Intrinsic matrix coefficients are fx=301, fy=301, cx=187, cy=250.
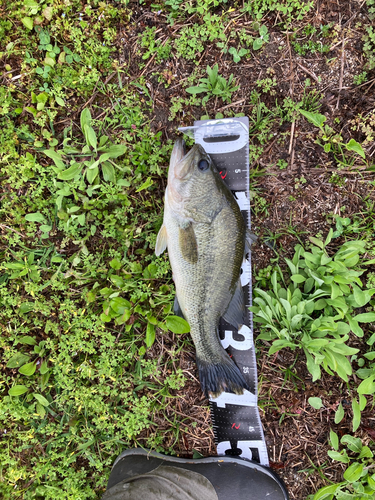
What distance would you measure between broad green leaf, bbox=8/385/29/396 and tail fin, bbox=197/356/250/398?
1.94 metres

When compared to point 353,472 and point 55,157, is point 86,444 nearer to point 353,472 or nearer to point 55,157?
point 353,472

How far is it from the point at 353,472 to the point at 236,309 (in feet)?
6.18

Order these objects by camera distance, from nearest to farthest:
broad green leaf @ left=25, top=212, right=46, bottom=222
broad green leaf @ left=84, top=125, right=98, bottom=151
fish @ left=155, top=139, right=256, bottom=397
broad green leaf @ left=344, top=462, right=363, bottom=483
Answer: fish @ left=155, top=139, right=256, bottom=397, broad green leaf @ left=344, top=462, right=363, bottom=483, broad green leaf @ left=84, top=125, right=98, bottom=151, broad green leaf @ left=25, top=212, right=46, bottom=222

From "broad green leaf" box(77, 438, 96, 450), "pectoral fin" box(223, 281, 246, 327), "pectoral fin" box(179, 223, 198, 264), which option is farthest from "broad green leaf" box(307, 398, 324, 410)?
"broad green leaf" box(77, 438, 96, 450)

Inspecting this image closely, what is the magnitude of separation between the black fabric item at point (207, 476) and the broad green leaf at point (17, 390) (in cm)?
126

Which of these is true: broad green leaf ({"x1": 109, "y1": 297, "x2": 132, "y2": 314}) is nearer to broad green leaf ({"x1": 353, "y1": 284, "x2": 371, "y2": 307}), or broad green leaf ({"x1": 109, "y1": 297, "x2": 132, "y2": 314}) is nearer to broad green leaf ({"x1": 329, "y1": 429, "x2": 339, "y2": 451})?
broad green leaf ({"x1": 353, "y1": 284, "x2": 371, "y2": 307})

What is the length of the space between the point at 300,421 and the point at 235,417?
689mm

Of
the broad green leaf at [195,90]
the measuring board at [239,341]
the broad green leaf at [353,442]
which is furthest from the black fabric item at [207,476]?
the broad green leaf at [195,90]

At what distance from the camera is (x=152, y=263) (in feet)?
10.4

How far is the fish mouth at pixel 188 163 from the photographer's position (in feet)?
8.93

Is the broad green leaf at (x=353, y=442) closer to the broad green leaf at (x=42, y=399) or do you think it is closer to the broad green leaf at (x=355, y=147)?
the broad green leaf at (x=355, y=147)

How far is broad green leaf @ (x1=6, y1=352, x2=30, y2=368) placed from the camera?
3269mm

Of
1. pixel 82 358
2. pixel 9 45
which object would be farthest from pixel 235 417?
pixel 9 45

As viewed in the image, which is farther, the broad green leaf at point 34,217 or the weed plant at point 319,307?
the broad green leaf at point 34,217
